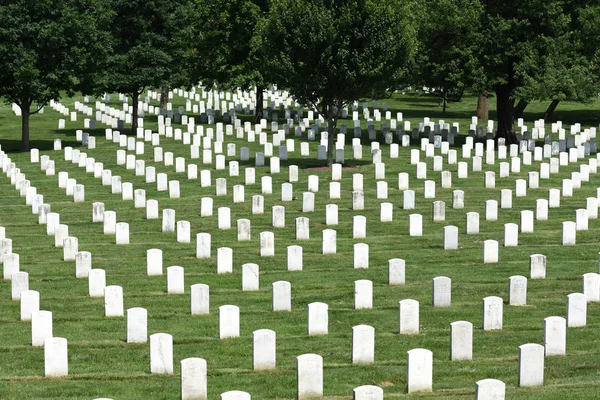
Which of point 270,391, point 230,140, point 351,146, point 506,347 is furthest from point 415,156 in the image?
point 270,391

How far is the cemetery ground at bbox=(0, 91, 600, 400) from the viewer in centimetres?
1728

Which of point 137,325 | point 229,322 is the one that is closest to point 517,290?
point 229,322

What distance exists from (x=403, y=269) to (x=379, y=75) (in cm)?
1785

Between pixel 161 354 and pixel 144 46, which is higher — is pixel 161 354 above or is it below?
below

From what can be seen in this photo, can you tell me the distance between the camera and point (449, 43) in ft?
165

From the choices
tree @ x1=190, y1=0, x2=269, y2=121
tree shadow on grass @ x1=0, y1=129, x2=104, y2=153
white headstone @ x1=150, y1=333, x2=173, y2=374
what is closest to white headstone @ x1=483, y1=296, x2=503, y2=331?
white headstone @ x1=150, y1=333, x2=173, y2=374

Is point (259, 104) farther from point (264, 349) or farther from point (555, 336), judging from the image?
point (264, 349)

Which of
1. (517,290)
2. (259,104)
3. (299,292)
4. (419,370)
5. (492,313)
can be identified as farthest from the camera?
(259,104)

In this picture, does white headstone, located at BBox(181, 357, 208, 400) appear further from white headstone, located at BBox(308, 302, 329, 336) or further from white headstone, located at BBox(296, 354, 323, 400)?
white headstone, located at BBox(308, 302, 329, 336)

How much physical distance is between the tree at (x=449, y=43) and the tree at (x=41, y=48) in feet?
42.3

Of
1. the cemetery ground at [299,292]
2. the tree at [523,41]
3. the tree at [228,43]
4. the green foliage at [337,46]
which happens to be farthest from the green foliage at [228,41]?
the cemetery ground at [299,292]

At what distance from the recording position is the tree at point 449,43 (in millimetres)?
48656

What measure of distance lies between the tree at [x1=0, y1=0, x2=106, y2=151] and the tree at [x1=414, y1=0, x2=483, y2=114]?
A: 12.9 meters

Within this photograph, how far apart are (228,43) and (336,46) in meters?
16.7
